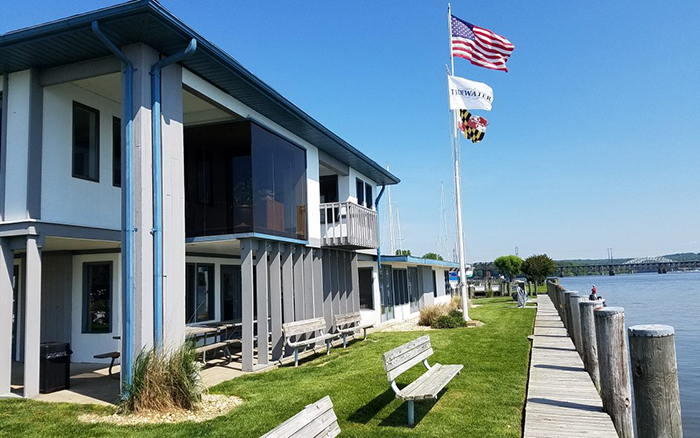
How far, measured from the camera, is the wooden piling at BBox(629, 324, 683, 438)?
3986mm

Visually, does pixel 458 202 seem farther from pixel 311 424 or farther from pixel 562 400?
pixel 311 424

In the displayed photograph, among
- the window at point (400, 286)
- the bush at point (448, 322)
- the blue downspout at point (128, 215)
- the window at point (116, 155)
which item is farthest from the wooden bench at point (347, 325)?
the window at point (400, 286)

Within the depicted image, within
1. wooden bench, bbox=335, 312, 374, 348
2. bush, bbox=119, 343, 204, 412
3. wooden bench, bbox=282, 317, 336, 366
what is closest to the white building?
wooden bench, bbox=282, 317, 336, 366

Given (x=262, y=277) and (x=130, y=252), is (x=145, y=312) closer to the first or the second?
(x=130, y=252)

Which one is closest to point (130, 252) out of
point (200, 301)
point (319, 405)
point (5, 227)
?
point (5, 227)

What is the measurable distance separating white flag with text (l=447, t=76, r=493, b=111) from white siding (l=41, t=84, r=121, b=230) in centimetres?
1173

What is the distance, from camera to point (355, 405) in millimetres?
8094

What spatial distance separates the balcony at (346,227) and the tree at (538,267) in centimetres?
2921

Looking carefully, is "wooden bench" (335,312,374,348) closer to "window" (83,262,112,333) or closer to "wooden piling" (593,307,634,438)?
"window" (83,262,112,333)

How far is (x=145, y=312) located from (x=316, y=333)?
289 inches

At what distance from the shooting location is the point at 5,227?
9.59m

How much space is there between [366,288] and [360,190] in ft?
13.9

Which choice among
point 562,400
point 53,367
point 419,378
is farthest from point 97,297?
point 562,400

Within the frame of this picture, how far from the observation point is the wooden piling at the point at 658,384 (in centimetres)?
399
